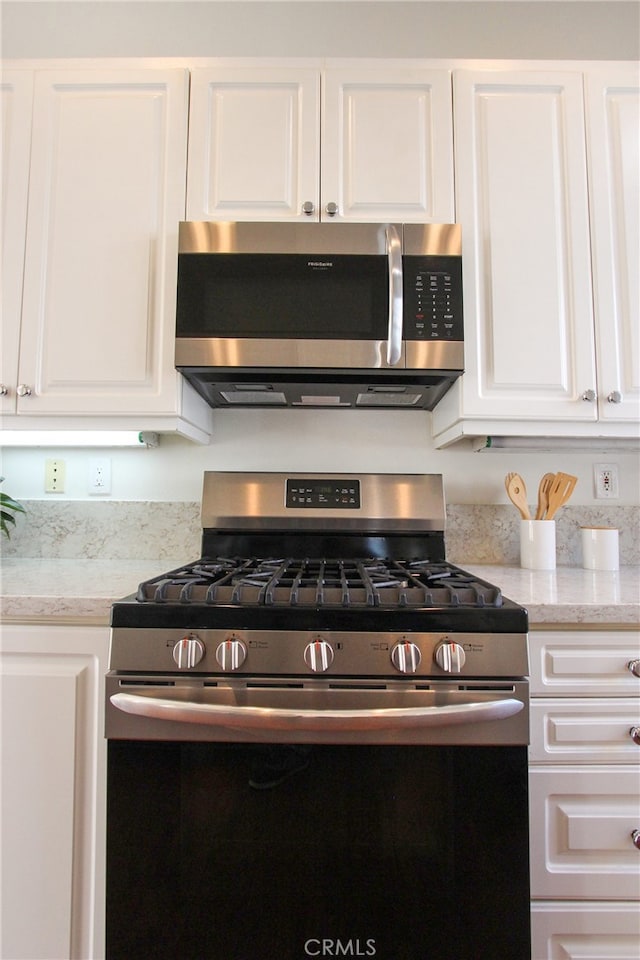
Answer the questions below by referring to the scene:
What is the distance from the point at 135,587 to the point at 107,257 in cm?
89

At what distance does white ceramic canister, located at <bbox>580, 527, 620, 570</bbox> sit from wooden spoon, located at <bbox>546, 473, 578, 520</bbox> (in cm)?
12

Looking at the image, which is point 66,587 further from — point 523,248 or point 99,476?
point 523,248

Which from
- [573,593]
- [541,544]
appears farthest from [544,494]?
[573,593]

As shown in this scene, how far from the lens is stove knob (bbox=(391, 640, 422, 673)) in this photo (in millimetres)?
812

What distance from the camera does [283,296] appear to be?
1.21 m

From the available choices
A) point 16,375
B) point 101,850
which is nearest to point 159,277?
point 16,375

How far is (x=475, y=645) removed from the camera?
0.83 m

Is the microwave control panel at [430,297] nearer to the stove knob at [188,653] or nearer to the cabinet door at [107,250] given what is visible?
the cabinet door at [107,250]

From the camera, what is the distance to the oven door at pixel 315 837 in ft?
2.66

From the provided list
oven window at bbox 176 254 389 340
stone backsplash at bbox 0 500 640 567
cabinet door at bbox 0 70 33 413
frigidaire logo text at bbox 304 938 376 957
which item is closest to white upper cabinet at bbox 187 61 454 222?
oven window at bbox 176 254 389 340

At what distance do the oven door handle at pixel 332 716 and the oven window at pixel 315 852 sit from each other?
0.06m

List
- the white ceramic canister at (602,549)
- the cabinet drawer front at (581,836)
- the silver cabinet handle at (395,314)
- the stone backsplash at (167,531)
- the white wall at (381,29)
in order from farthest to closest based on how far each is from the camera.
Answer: the white wall at (381,29) → the stone backsplash at (167,531) → the white ceramic canister at (602,549) → the silver cabinet handle at (395,314) → the cabinet drawer front at (581,836)

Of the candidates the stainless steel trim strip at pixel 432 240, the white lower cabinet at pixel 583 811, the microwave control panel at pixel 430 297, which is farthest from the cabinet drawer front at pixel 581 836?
the stainless steel trim strip at pixel 432 240

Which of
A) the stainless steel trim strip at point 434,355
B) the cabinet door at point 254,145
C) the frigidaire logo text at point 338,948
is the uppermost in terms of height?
the cabinet door at point 254,145
